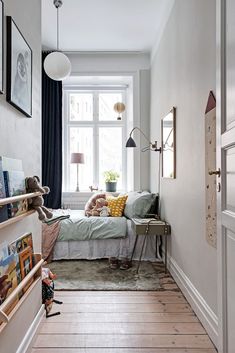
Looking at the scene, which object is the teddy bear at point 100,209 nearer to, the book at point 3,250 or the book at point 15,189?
the book at point 15,189

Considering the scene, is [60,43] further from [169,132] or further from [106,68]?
[169,132]

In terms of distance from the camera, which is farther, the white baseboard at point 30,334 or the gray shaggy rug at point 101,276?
the gray shaggy rug at point 101,276

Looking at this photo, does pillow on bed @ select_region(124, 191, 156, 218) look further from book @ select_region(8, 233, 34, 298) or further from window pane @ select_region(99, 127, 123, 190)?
book @ select_region(8, 233, 34, 298)

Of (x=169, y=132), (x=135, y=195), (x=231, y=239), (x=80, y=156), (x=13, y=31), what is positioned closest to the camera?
(x=231, y=239)

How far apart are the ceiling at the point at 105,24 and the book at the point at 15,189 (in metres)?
2.71

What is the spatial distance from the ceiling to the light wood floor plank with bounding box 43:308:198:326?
3069 millimetres

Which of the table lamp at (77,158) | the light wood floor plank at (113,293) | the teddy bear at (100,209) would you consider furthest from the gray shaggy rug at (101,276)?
the table lamp at (77,158)

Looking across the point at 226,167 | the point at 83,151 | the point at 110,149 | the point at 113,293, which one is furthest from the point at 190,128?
the point at 83,151

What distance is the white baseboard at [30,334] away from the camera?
1780mm

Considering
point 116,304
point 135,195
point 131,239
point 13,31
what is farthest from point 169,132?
point 13,31

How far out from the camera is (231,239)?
1.42m

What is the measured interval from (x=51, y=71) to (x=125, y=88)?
2.21m

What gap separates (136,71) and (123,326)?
3.98 metres

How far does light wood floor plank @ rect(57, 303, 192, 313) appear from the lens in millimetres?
2498
